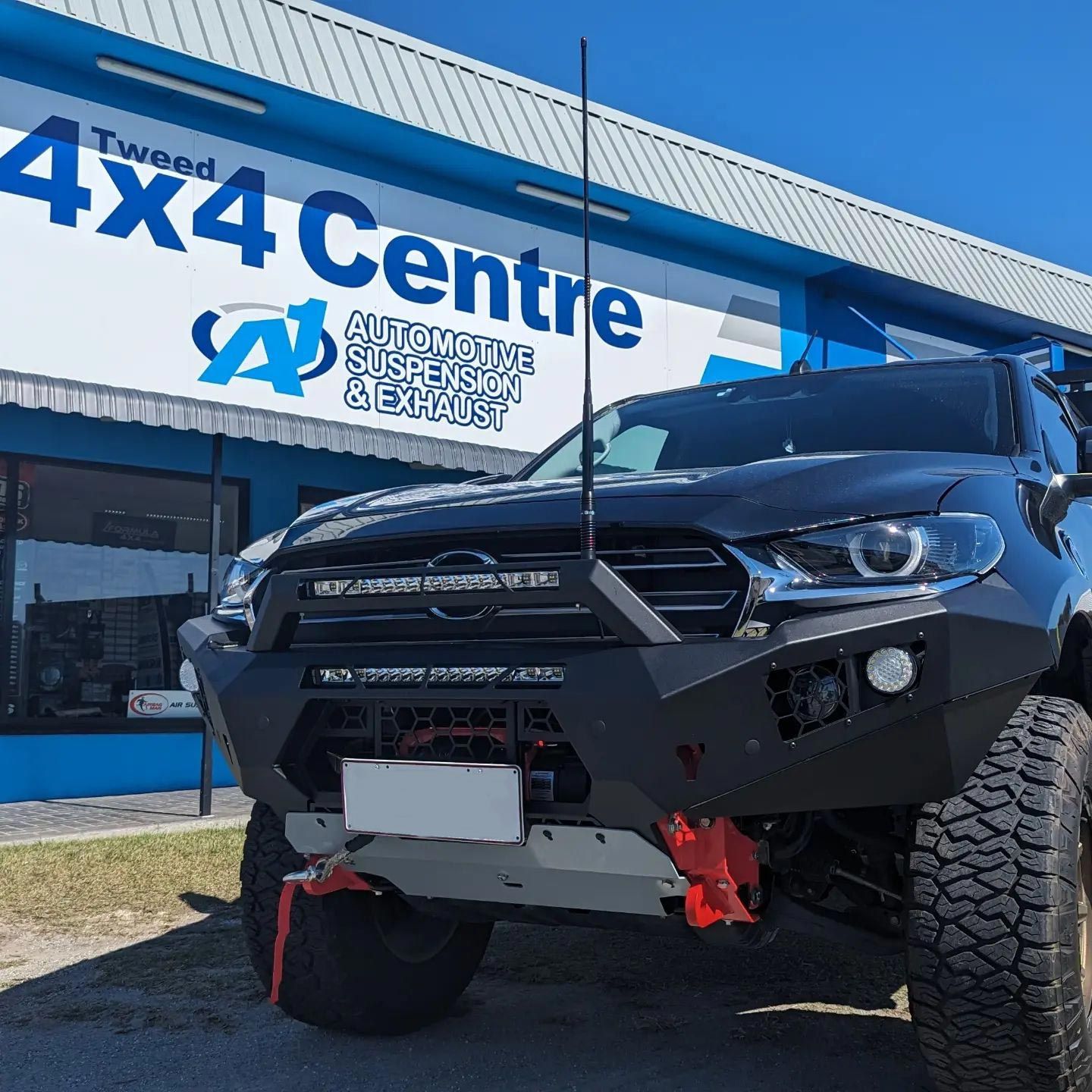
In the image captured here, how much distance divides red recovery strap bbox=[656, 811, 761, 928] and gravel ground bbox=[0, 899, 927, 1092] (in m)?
0.75

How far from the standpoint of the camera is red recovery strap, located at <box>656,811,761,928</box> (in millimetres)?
2463

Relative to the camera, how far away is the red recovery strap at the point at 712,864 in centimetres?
246

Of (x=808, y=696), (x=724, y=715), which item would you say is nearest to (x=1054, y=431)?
(x=808, y=696)

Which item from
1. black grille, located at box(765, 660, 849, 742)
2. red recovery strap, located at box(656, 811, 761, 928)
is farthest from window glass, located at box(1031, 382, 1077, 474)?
red recovery strap, located at box(656, 811, 761, 928)

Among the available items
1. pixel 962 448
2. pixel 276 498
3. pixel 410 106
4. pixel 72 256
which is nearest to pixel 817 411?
pixel 962 448

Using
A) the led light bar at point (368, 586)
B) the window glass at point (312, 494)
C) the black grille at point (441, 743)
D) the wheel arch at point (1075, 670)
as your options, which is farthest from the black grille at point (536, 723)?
the window glass at point (312, 494)

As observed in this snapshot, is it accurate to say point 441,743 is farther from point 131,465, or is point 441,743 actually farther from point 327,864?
point 131,465

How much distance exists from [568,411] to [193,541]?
11.5 feet

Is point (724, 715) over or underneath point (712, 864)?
over

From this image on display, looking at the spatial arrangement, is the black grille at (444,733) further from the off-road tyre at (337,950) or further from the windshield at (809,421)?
the windshield at (809,421)

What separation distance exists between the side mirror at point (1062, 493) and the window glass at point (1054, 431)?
300 mm

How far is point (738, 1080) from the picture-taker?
3070 mm

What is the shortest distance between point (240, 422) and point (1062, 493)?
6623 millimetres

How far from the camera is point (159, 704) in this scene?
32.6 ft
